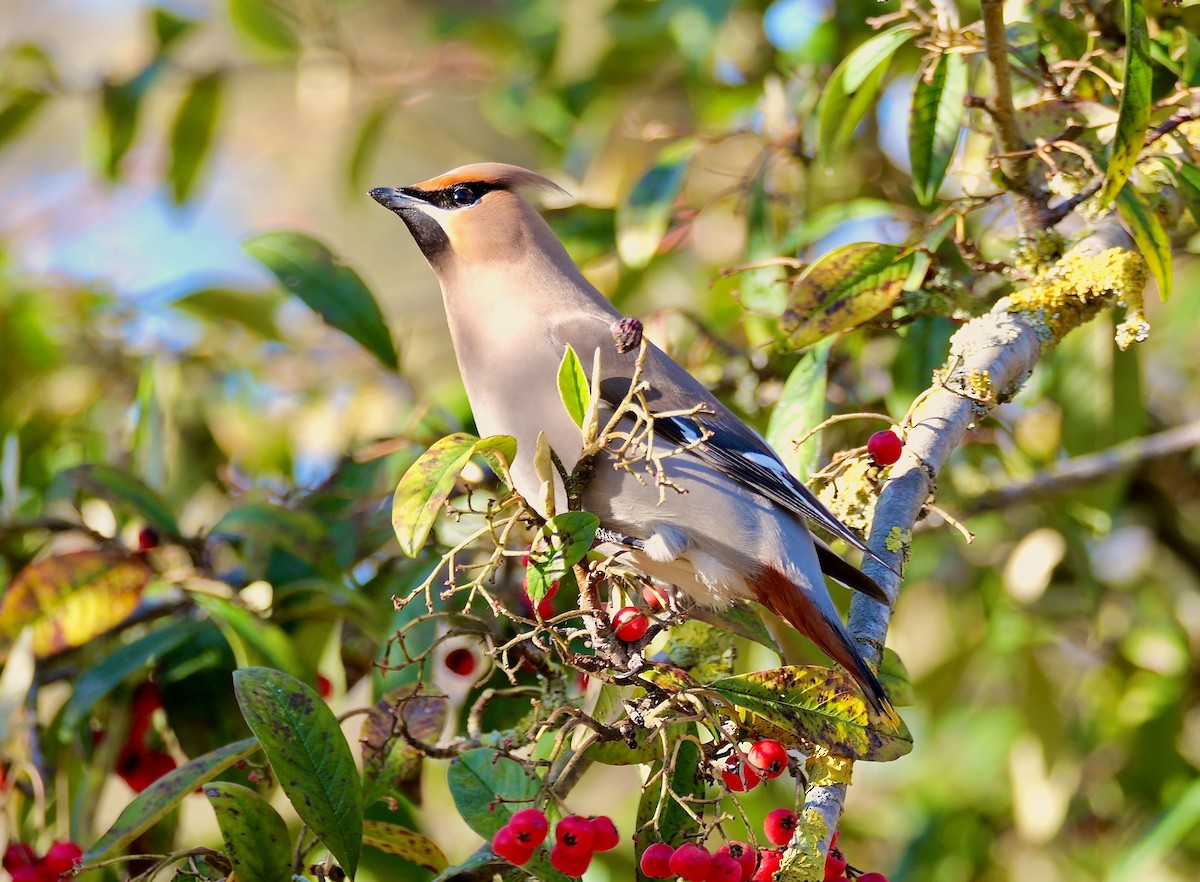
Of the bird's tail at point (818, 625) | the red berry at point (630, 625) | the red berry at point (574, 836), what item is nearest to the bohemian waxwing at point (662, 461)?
the bird's tail at point (818, 625)

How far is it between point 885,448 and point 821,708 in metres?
0.42

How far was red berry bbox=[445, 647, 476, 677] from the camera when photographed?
252 centimetres

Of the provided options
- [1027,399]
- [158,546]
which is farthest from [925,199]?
[158,546]

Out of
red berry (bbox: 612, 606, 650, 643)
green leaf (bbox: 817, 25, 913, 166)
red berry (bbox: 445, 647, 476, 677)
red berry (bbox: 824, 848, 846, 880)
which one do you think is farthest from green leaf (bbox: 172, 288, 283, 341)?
red berry (bbox: 824, 848, 846, 880)

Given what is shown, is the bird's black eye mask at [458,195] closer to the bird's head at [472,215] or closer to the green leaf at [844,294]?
the bird's head at [472,215]

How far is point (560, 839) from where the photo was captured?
165cm

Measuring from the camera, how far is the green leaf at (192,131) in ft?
13.0

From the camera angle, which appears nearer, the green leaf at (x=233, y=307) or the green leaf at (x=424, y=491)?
the green leaf at (x=424, y=491)

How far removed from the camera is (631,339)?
5.30ft

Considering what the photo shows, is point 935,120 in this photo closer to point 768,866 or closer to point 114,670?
point 768,866

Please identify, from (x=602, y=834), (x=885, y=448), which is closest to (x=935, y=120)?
(x=885, y=448)

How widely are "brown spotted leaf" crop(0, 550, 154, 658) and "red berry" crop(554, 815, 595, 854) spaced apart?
4.06 feet

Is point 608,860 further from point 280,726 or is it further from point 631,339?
point 631,339

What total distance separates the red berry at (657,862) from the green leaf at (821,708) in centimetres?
21
